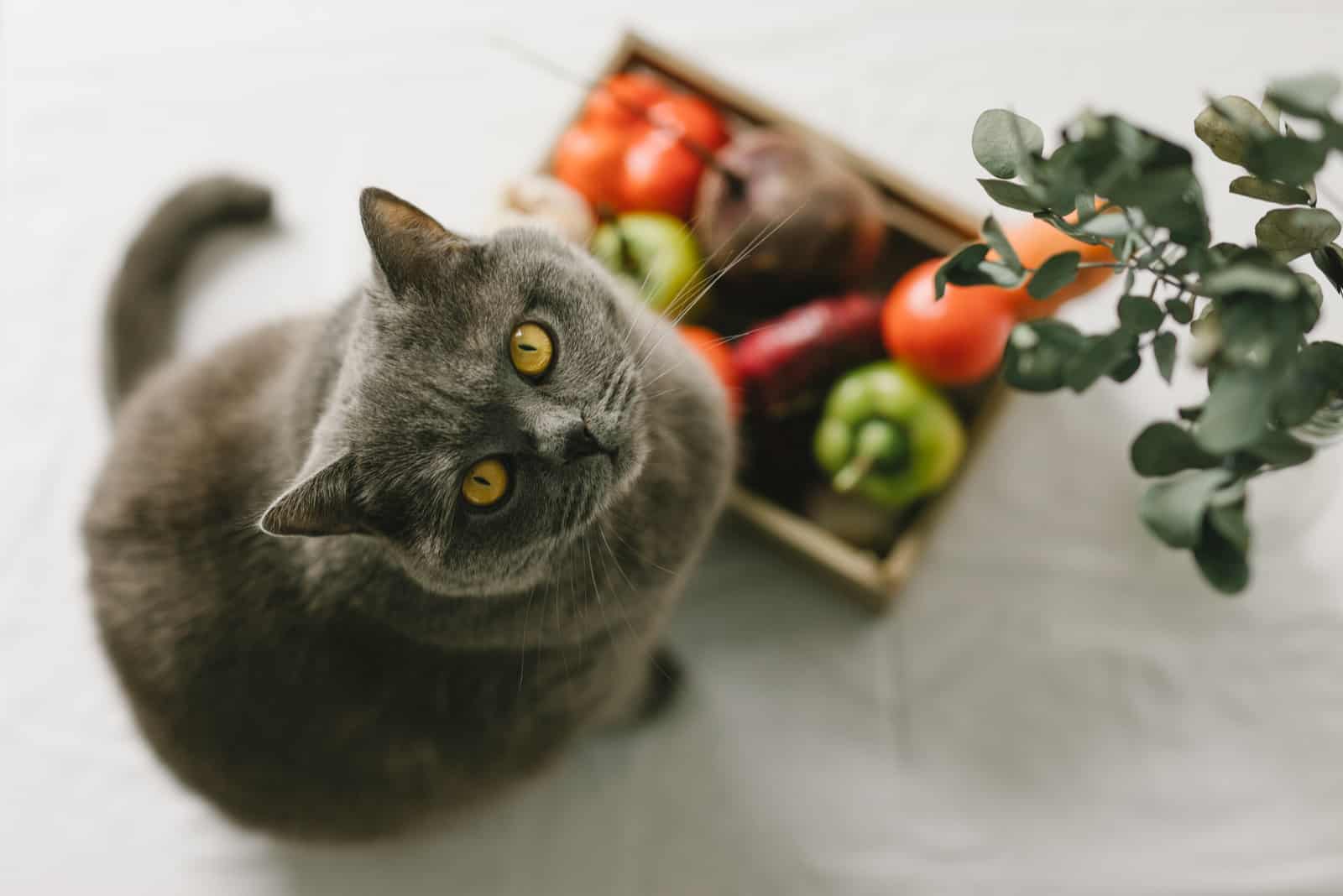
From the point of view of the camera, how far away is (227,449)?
0.82 m

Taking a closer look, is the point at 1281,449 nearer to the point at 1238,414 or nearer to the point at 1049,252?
the point at 1238,414

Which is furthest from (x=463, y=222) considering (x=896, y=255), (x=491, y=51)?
(x=896, y=255)

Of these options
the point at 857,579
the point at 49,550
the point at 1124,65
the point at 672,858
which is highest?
the point at 1124,65

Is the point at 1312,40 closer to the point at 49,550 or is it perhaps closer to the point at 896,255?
the point at 896,255

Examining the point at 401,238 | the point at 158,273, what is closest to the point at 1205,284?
the point at 401,238

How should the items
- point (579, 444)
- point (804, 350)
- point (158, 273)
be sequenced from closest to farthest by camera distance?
point (579, 444), point (804, 350), point (158, 273)

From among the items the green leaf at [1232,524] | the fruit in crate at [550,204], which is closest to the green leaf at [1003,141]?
the green leaf at [1232,524]

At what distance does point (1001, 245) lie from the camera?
1.81 ft

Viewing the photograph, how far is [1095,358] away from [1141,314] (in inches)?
1.9

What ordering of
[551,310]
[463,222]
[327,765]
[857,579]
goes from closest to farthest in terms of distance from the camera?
[551,310] < [327,765] < [857,579] < [463,222]

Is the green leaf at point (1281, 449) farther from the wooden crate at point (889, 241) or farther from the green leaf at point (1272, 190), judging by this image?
the wooden crate at point (889, 241)

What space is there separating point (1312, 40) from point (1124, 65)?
0.72ft

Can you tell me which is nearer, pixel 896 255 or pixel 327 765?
pixel 327 765

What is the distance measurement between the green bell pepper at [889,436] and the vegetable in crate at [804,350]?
0.08ft
